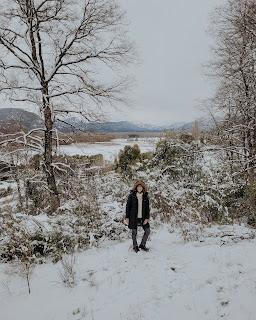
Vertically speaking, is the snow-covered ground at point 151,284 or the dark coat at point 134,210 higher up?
the dark coat at point 134,210

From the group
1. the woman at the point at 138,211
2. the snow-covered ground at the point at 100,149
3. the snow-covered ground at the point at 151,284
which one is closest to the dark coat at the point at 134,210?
the woman at the point at 138,211

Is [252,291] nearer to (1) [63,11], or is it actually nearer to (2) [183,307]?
(2) [183,307]

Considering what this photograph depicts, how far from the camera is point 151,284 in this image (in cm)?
771

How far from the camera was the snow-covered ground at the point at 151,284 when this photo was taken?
6.88 meters

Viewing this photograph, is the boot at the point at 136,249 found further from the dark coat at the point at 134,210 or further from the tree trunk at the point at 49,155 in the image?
the tree trunk at the point at 49,155

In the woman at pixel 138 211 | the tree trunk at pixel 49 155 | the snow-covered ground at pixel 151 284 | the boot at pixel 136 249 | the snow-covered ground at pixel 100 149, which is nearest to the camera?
the snow-covered ground at pixel 151 284

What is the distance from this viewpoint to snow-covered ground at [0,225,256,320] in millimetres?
6875

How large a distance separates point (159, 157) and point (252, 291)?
28.2 ft

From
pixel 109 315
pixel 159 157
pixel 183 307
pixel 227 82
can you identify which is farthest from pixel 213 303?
pixel 227 82

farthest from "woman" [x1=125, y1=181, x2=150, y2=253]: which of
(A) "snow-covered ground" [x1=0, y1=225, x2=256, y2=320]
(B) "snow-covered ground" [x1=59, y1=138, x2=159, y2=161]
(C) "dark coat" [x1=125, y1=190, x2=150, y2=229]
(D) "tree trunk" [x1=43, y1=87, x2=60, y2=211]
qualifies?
(B) "snow-covered ground" [x1=59, y1=138, x2=159, y2=161]

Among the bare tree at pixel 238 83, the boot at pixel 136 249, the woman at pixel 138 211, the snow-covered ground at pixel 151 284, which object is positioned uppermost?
the bare tree at pixel 238 83

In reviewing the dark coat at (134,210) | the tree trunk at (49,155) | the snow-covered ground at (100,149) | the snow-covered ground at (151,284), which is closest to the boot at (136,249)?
the snow-covered ground at (151,284)

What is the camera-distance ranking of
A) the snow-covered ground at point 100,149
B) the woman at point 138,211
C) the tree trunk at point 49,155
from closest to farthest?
the woman at point 138,211, the tree trunk at point 49,155, the snow-covered ground at point 100,149

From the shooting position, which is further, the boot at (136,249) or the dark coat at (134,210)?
the dark coat at (134,210)
